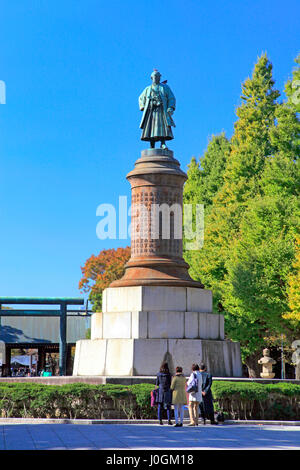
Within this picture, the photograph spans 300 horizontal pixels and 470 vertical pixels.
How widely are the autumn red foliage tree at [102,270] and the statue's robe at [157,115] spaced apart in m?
33.3

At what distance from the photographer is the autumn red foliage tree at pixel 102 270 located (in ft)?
189

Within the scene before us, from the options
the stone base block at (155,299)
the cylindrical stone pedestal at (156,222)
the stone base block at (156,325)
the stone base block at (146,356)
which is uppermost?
the cylindrical stone pedestal at (156,222)

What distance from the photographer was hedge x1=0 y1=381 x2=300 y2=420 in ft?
57.5

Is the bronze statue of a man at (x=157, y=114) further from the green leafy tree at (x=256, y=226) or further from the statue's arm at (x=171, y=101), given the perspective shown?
the green leafy tree at (x=256, y=226)

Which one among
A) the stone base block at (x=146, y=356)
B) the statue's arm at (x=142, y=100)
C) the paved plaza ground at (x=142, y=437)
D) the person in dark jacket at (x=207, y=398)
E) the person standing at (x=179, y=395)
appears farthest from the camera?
the statue's arm at (x=142, y=100)

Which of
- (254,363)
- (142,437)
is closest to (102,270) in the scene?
(254,363)

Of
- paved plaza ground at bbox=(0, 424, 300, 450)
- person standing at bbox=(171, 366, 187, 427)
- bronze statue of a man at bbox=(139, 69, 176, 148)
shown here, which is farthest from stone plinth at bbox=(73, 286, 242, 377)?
bronze statue of a man at bbox=(139, 69, 176, 148)

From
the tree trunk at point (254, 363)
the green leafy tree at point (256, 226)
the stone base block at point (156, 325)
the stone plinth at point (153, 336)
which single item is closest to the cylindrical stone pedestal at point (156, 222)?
the stone plinth at point (153, 336)

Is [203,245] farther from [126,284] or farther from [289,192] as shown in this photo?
[126,284]

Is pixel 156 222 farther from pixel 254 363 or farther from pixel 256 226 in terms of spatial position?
pixel 254 363

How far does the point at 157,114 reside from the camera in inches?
979

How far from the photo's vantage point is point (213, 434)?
13703 millimetres

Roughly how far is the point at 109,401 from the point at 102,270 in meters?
42.1
